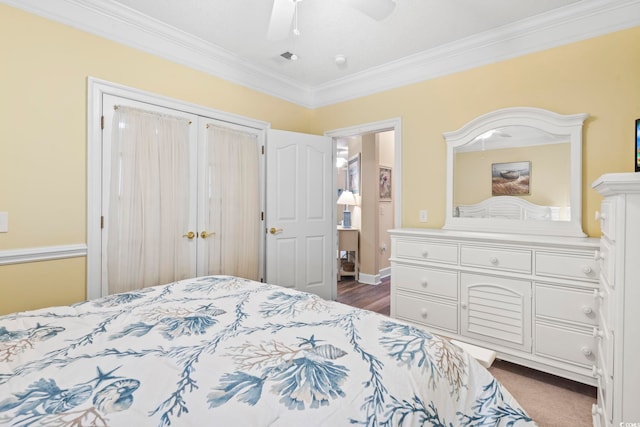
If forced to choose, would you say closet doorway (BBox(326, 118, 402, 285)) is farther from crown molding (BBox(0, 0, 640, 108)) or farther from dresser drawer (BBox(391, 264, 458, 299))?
dresser drawer (BBox(391, 264, 458, 299))

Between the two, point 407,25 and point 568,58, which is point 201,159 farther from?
point 568,58

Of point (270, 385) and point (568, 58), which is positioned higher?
point (568, 58)

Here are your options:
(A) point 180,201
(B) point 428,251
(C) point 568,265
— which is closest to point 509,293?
(C) point 568,265

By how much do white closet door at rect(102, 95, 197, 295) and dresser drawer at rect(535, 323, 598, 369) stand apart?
274 cm

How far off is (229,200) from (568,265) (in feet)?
8.91

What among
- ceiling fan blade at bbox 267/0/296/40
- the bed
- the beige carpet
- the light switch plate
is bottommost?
the beige carpet

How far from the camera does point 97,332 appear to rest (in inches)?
47.6

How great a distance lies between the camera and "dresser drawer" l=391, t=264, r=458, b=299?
8.50 ft

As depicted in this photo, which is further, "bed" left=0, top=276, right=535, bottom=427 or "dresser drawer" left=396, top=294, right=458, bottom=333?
"dresser drawer" left=396, top=294, right=458, bottom=333

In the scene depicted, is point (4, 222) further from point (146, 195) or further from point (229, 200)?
point (229, 200)

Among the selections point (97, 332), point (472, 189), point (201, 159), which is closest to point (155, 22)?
point (201, 159)

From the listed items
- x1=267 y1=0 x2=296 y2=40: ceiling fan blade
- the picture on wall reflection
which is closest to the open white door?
x1=267 y1=0 x2=296 y2=40: ceiling fan blade

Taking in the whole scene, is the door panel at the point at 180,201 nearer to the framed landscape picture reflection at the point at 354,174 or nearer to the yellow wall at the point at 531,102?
the yellow wall at the point at 531,102

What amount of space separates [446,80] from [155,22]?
2.52 metres
